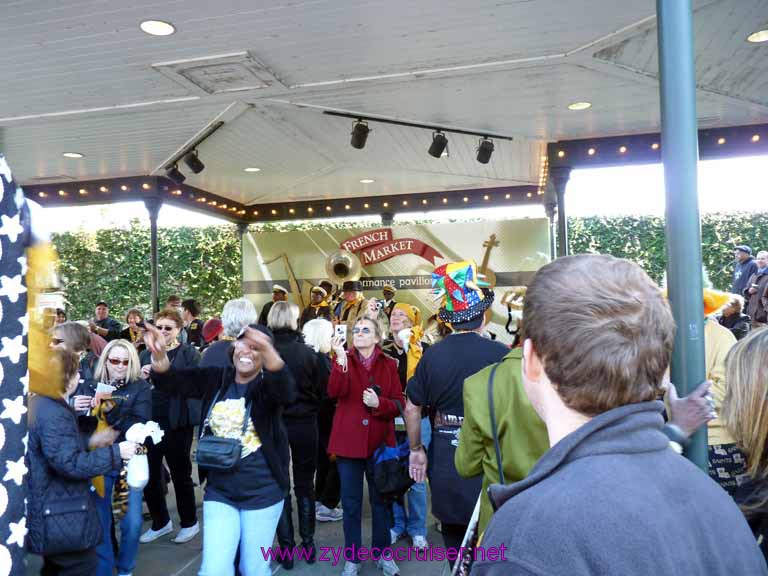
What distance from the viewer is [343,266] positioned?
10789 mm

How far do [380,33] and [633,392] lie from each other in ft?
13.1

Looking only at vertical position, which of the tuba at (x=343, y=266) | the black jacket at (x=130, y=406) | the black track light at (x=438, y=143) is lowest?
the black jacket at (x=130, y=406)

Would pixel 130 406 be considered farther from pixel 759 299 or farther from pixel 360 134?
pixel 759 299

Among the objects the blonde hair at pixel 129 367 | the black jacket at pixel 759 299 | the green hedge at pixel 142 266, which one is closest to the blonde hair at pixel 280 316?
the blonde hair at pixel 129 367

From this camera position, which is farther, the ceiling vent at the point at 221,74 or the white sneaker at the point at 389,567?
the ceiling vent at the point at 221,74

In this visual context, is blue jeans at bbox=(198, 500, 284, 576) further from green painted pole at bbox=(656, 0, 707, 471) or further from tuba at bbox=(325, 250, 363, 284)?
tuba at bbox=(325, 250, 363, 284)

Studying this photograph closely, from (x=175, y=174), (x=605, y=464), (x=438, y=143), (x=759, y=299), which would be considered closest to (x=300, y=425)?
(x=605, y=464)

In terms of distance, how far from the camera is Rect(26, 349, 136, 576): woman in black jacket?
2.30m

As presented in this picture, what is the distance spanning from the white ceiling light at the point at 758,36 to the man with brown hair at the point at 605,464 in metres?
4.59

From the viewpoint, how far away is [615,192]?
23500mm

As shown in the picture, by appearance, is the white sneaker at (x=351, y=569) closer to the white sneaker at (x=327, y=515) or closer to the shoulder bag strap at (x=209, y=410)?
Answer: the white sneaker at (x=327, y=515)

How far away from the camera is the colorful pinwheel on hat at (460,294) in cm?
287

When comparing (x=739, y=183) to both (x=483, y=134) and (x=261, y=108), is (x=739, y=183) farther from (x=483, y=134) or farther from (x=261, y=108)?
(x=261, y=108)

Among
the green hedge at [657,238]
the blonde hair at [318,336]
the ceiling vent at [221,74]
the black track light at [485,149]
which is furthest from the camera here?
the green hedge at [657,238]
